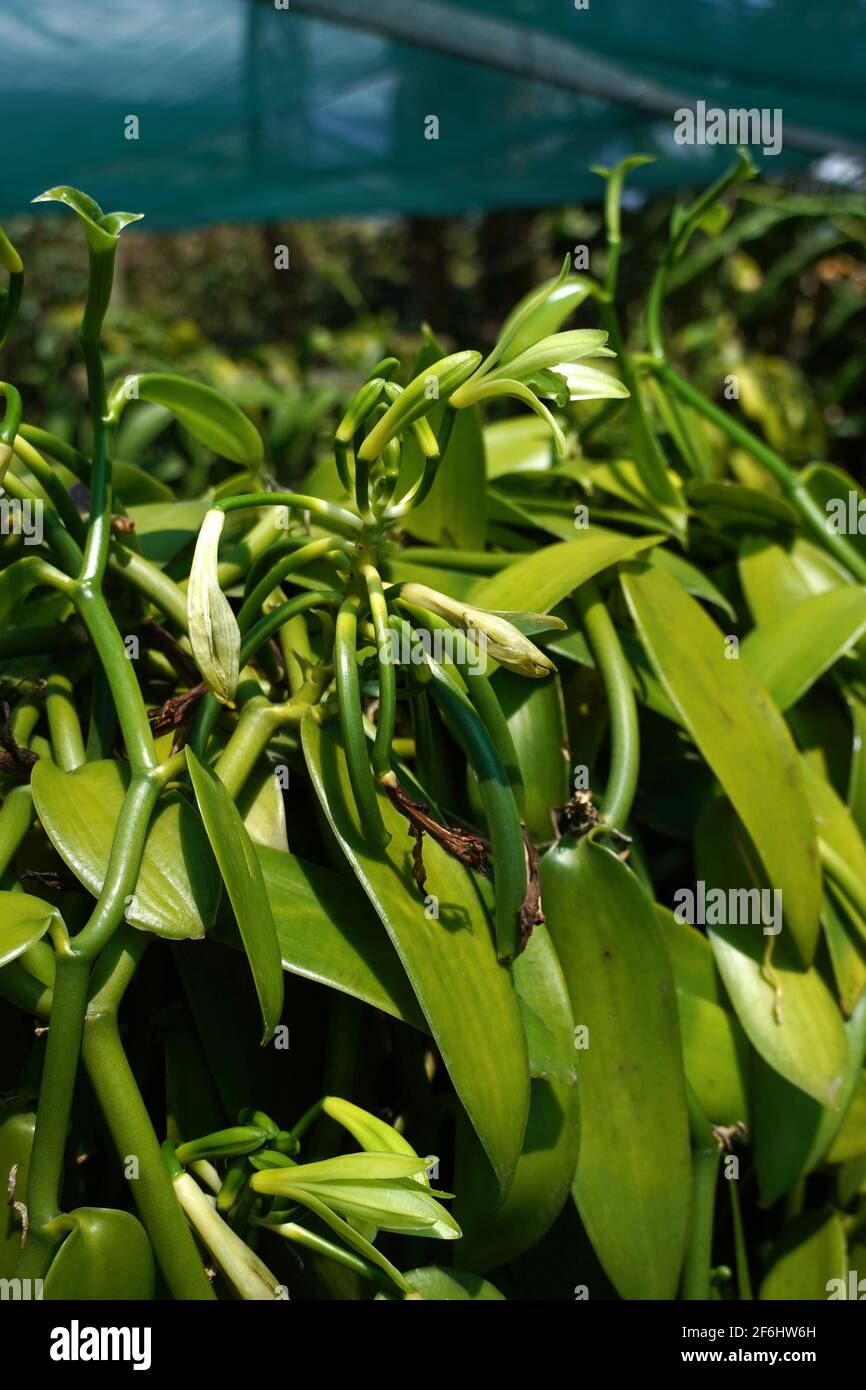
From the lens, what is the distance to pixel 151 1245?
1.16ft

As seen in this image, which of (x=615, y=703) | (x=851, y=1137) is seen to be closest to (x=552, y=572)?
(x=615, y=703)

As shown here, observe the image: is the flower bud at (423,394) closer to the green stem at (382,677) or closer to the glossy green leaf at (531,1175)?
the green stem at (382,677)

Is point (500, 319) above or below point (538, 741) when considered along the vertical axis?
above

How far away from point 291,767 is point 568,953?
0.42ft

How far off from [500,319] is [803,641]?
3194 mm

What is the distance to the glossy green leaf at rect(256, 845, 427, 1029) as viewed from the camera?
1.24ft

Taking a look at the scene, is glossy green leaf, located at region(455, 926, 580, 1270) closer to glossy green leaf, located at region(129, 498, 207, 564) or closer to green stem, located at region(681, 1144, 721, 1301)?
green stem, located at region(681, 1144, 721, 1301)

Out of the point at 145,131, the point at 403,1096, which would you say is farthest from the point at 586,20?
the point at 403,1096

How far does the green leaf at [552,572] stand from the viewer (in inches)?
18.8

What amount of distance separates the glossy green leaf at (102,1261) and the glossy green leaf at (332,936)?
0.09 meters

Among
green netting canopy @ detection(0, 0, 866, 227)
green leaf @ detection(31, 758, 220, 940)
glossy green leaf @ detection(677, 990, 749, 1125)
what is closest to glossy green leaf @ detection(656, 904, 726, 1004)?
glossy green leaf @ detection(677, 990, 749, 1125)

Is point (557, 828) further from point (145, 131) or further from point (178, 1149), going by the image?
point (145, 131)

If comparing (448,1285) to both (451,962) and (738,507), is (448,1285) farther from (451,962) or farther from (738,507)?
(738,507)

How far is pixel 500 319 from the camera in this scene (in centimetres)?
356
